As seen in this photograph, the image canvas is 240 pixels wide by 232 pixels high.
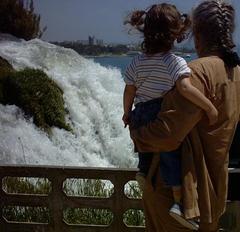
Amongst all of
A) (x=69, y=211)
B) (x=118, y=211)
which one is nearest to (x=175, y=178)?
(x=118, y=211)

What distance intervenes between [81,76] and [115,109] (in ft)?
2.81

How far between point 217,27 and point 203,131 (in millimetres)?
498

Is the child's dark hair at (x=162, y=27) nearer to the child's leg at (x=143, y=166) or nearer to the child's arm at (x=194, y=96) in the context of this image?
the child's arm at (x=194, y=96)

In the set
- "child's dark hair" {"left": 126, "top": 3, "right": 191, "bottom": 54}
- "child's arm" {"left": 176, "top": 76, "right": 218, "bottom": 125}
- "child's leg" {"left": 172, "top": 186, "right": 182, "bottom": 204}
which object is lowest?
"child's leg" {"left": 172, "top": 186, "right": 182, "bottom": 204}

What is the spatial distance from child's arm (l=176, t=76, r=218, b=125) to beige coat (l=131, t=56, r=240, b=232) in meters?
0.03

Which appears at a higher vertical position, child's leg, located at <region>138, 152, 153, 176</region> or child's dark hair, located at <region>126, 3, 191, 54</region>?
child's dark hair, located at <region>126, 3, 191, 54</region>

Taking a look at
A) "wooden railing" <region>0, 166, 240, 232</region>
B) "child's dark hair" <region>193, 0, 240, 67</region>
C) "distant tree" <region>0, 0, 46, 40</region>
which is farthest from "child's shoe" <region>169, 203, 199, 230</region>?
"distant tree" <region>0, 0, 46, 40</region>

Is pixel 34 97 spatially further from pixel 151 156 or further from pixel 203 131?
pixel 203 131

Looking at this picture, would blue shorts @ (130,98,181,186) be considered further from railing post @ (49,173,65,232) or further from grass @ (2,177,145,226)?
grass @ (2,177,145,226)

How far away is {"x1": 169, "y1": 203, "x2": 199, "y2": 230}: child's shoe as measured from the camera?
122 inches

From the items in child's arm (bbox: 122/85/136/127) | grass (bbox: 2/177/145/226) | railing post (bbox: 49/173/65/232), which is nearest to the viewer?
child's arm (bbox: 122/85/136/127)

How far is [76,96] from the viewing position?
457 inches

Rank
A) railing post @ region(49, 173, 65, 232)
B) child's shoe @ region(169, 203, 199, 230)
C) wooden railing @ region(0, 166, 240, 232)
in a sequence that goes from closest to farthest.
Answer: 1. child's shoe @ region(169, 203, 199, 230)
2. wooden railing @ region(0, 166, 240, 232)
3. railing post @ region(49, 173, 65, 232)

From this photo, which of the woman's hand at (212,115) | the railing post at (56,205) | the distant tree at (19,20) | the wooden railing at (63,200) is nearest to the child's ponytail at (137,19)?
the woman's hand at (212,115)
